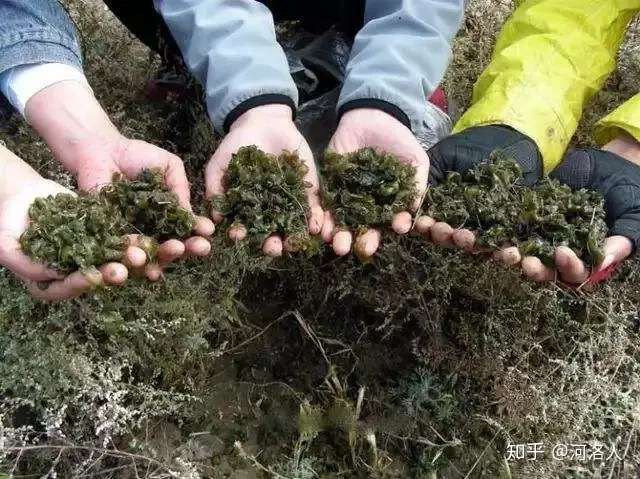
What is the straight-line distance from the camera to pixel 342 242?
89.3 inches

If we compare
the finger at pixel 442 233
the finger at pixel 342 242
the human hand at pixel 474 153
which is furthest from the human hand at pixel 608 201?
the finger at pixel 342 242

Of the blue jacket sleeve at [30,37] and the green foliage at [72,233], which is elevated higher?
the blue jacket sleeve at [30,37]

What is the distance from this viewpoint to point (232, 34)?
263cm

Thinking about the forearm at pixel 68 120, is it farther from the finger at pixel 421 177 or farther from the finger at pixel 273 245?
the finger at pixel 421 177

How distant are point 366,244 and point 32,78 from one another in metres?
1.45

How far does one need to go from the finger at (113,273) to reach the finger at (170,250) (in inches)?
5.8

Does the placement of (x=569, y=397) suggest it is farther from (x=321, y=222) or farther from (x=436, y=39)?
(x=436, y=39)

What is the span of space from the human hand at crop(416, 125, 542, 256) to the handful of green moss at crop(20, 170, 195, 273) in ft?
2.75

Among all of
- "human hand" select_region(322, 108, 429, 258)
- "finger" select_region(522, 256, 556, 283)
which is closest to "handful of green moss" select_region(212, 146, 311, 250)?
"human hand" select_region(322, 108, 429, 258)

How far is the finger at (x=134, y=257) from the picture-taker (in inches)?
80.8

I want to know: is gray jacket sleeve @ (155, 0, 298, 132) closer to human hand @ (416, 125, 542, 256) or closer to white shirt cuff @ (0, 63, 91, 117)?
white shirt cuff @ (0, 63, 91, 117)

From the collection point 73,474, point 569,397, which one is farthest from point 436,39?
point 73,474

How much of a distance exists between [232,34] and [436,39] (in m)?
0.79

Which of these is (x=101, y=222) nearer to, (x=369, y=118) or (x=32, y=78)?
(x=32, y=78)
